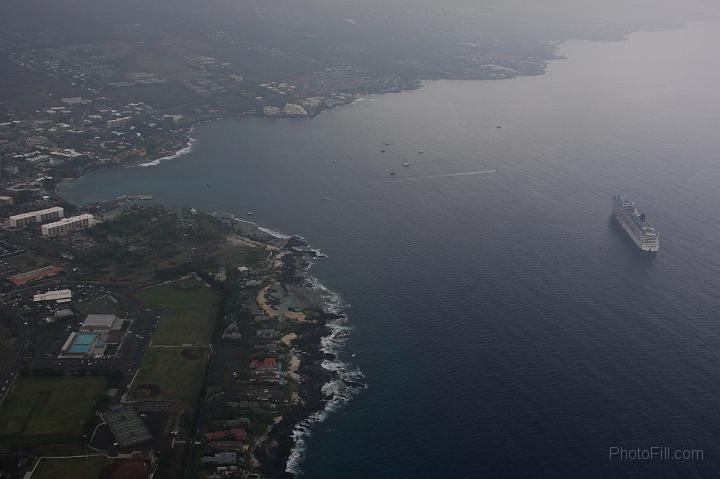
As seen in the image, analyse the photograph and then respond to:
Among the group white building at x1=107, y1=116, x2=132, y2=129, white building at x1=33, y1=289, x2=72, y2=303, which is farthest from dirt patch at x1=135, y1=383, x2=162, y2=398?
white building at x1=107, y1=116, x2=132, y2=129

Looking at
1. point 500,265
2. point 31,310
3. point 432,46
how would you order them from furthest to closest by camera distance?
point 432,46 → point 500,265 → point 31,310

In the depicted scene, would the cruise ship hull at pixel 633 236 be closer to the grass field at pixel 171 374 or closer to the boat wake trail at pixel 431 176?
the boat wake trail at pixel 431 176

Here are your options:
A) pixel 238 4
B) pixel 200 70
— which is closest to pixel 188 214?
pixel 200 70

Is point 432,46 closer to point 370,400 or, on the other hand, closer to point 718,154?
point 718,154

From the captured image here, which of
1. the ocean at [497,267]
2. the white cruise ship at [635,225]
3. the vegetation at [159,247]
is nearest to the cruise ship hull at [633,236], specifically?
the white cruise ship at [635,225]

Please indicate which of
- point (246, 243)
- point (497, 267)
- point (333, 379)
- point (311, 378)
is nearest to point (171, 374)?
point (311, 378)

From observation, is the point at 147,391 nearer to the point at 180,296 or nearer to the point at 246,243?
the point at 180,296
